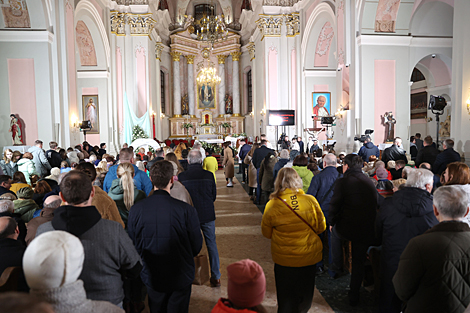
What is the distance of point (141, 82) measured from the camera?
1905 centimetres

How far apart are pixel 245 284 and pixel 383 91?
1231cm

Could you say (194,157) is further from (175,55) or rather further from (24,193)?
(175,55)

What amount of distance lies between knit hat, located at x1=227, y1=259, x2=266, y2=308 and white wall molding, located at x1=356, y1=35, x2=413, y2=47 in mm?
11958

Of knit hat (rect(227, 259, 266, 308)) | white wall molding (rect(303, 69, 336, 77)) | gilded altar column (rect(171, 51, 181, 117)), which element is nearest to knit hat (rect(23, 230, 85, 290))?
knit hat (rect(227, 259, 266, 308))

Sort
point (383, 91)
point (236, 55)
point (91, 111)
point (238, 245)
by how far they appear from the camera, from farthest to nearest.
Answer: point (236, 55) → point (91, 111) → point (383, 91) → point (238, 245)

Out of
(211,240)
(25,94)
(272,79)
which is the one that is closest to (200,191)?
(211,240)

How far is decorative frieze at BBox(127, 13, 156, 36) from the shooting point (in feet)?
60.9

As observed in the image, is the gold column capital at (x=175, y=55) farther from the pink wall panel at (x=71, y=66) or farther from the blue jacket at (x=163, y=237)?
the blue jacket at (x=163, y=237)

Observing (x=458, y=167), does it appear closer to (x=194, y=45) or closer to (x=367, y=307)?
(x=367, y=307)

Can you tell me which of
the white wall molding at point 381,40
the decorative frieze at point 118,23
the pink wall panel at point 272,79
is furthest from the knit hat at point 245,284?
the decorative frieze at point 118,23

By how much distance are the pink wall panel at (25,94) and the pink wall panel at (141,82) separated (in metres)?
8.08

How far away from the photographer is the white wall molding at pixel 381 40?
1180 centimetres

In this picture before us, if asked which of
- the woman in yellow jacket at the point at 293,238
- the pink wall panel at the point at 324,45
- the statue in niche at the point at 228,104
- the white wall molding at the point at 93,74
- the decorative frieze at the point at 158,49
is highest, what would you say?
the decorative frieze at the point at 158,49

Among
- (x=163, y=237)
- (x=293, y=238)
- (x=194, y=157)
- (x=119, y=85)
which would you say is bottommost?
(x=293, y=238)
